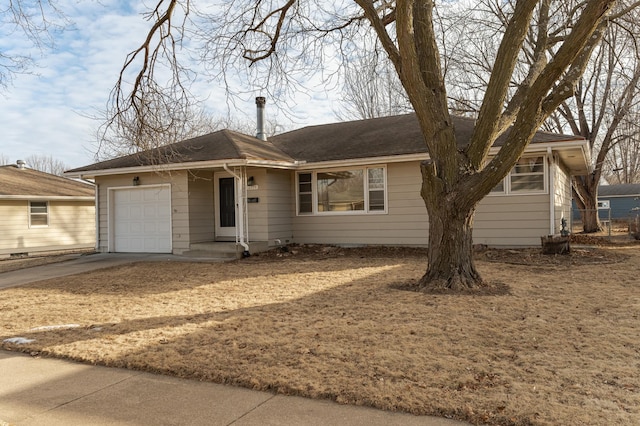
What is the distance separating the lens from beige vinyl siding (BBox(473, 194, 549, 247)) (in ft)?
39.6

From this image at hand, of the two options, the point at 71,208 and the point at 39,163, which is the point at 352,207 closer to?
the point at 71,208

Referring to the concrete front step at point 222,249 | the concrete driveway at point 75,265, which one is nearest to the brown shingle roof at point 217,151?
the concrete front step at point 222,249

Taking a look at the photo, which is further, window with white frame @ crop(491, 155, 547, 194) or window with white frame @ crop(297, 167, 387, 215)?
window with white frame @ crop(297, 167, 387, 215)

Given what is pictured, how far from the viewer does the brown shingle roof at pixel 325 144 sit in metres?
12.9

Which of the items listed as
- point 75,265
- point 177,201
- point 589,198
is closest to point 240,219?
point 177,201

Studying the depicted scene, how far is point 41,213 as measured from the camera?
19.5 meters

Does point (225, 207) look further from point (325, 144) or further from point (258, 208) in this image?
point (325, 144)

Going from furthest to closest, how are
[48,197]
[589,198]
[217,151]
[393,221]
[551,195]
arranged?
[589,198] → [48,197] → [393,221] → [217,151] → [551,195]

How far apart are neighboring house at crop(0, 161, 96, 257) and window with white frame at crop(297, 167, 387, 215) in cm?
1137

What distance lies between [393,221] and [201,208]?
5622mm

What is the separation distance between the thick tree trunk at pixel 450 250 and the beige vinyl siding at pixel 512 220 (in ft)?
17.6

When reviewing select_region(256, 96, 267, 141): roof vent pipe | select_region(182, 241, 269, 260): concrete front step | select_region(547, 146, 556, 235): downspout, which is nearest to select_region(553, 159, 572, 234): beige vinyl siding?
select_region(547, 146, 556, 235): downspout

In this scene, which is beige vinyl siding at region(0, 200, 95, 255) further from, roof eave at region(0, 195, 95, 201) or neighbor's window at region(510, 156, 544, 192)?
neighbor's window at region(510, 156, 544, 192)

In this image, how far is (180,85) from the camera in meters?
9.33
